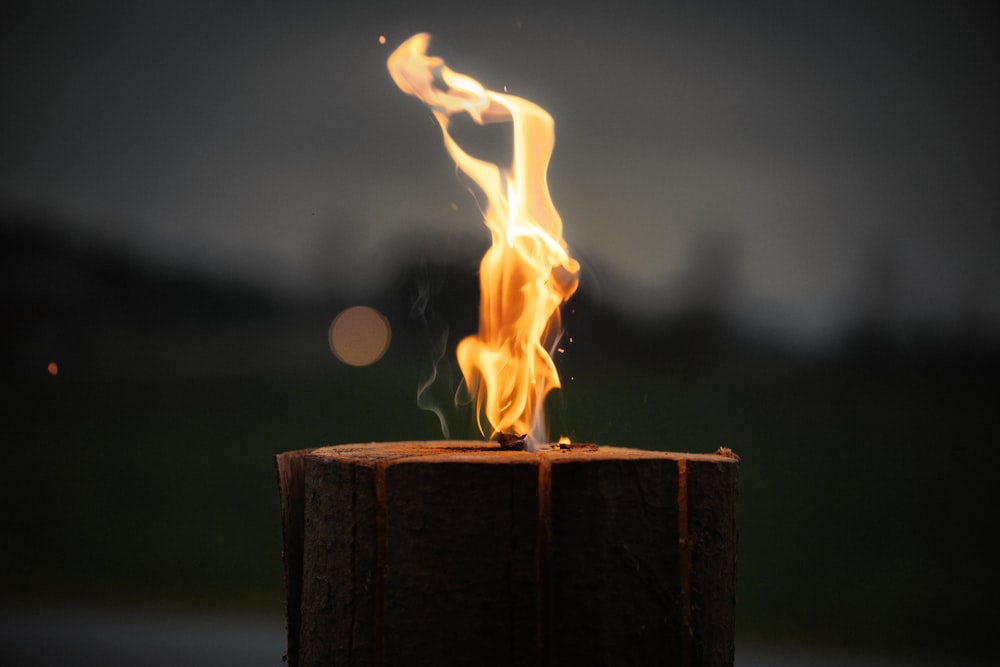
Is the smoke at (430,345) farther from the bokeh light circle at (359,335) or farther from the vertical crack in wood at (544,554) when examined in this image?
the vertical crack in wood at (544,554)

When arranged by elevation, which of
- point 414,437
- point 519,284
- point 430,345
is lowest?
point 414,437

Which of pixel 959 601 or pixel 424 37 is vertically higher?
pixel 424 37

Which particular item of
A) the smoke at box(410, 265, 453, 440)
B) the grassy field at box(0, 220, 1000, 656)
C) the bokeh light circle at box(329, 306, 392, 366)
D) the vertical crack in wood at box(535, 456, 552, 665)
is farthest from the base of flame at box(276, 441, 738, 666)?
the bokeh light circle at box(329, 306, 392, 366)

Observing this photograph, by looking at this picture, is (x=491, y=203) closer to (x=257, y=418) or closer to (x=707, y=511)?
(x=707, y=511)

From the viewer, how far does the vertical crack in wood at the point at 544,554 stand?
4.68ft

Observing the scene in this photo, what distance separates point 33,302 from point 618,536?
11.0ft

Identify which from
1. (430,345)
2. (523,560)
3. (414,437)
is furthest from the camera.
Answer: (414,437)

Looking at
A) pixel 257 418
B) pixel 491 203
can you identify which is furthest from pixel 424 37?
pixel 257 418

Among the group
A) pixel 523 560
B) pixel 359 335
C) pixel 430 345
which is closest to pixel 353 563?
pixel 523 560

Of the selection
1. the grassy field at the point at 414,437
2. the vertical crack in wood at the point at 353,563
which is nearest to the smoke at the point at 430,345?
the grassy field at the point at 414,437

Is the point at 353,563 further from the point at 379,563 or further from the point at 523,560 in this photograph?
the point at 523,560

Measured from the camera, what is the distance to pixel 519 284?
1.96m

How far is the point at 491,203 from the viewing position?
6.87 feet

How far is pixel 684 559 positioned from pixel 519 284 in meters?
0.74
